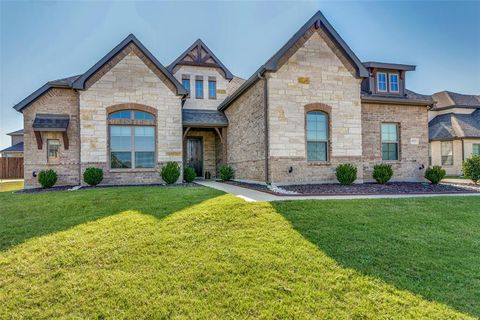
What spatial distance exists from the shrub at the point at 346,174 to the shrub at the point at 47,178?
40.9 ft

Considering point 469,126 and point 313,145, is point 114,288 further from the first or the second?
point 469,126

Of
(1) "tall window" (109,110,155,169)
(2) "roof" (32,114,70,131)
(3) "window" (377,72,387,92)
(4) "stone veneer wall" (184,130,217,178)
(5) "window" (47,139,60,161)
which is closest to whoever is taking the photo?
(2) "roof" (32,114,70,131)

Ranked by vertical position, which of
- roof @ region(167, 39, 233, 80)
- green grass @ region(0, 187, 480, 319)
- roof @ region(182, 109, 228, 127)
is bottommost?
green grass @ region(0, 187, 480, 319)

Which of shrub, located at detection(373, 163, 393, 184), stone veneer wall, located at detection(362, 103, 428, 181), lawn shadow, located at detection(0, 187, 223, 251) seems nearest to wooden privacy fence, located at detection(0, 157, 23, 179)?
lawn shadow, located at detection(0, 187, 223, 251)

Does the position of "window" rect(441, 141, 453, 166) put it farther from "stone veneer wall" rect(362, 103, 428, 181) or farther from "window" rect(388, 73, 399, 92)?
"window" rect(388, 73, 399, 92)

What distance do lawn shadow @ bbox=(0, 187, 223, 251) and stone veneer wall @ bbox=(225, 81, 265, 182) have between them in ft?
13.2

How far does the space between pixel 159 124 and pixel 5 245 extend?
30.0 ft

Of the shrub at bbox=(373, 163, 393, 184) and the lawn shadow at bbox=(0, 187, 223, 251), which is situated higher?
the shrub at bbox=(373, 163, 393, 184)

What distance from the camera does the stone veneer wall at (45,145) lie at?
537 inches

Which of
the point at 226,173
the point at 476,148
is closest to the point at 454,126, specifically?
the point at 476,148

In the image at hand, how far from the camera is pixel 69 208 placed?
784 cm

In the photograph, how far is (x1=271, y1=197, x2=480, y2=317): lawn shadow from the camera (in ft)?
13.2

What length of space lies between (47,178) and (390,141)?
16051 mm

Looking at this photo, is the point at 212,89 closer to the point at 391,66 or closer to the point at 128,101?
the point at 128,101
